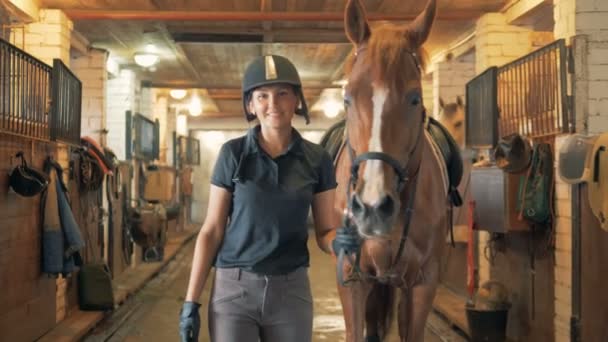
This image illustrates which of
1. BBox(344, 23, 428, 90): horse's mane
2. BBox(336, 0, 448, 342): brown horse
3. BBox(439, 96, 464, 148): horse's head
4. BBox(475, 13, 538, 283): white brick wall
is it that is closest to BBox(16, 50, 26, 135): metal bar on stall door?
BBox(336, 0, 448, 342): brown horse

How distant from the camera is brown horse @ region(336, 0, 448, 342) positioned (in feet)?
7.57

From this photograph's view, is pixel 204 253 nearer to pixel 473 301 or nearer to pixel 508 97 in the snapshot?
pixel 473 301

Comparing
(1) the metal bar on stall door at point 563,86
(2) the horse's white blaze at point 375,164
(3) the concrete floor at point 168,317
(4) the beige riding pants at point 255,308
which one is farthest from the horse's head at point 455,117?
(4) the beige riding pants at point 255,308

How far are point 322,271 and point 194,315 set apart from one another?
23.9ft

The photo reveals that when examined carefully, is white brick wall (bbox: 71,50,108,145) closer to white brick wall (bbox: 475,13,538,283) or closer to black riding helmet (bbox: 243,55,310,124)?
white brick wall (bbox: 475,13,538,283)

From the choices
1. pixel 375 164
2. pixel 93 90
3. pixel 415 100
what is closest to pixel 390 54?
pixel 415 100

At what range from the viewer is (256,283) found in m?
2.01

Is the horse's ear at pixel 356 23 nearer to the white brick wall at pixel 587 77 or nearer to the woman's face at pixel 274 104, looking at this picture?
the woman's face at pixel 274 104

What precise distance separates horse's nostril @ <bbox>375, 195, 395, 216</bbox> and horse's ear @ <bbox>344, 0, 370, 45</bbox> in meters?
0.80

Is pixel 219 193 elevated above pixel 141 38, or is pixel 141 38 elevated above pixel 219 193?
pixel 141 38

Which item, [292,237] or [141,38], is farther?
[141,38]

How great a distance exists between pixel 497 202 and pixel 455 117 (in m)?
2.80

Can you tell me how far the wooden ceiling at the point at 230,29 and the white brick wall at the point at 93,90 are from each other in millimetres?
220

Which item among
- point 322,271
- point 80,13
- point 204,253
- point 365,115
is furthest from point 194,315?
point 322,271
